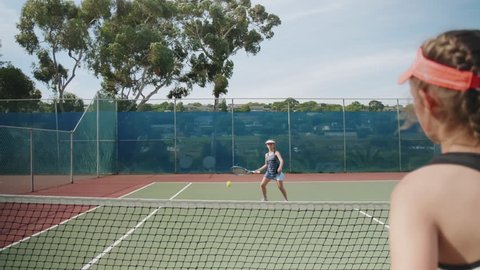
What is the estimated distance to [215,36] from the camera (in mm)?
29219

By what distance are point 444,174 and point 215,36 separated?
2922cm

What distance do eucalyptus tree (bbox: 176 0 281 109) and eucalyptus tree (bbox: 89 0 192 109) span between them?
1.37 meters

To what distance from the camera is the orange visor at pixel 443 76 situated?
0.80m

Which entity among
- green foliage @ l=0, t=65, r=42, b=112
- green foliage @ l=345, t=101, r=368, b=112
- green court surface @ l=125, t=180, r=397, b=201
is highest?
green foliage @ l=0, t=65, r=42, b=112

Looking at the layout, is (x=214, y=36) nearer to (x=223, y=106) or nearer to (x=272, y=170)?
(x=223, y=106)

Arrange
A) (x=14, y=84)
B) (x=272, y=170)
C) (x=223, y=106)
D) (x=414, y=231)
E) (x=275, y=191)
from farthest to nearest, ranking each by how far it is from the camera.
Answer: (x=14, y=84), (x=223, y=106), (x=275, y=191), (x=272, y=170), (x=414, y=231)

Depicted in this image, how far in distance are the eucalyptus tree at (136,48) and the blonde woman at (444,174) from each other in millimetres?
25634

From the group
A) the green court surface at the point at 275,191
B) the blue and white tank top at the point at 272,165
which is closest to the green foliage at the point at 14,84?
the green court surface at the point at 275,191

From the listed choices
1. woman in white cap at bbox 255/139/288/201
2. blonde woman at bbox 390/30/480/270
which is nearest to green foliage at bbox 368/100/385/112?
woman in white cap at bbox 255/139/288/201

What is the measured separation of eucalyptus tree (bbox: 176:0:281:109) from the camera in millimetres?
29047

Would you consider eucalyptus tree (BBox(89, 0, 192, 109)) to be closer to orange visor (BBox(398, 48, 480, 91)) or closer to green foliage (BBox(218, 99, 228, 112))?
green foliage (BBox(218, 99, 228, 112))

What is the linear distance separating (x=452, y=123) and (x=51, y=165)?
1473cm

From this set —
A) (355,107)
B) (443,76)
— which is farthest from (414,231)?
(355,107)

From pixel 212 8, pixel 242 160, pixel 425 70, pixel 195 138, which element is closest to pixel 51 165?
pixel 195 138
